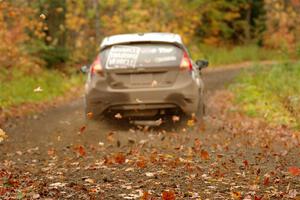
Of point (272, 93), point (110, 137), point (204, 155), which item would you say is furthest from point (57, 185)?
point (272, 93)

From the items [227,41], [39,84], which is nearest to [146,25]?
[227,41]

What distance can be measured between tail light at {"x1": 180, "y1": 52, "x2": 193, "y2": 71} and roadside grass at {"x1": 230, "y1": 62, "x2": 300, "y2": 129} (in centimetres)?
179

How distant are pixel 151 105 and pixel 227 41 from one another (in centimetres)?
3014

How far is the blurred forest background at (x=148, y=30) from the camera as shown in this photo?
16.6 metres

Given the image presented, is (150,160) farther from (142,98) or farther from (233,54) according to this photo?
(233,54)

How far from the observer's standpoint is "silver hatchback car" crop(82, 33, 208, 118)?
11117 mm

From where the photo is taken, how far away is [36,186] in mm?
7043

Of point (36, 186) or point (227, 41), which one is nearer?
point (36, 186)

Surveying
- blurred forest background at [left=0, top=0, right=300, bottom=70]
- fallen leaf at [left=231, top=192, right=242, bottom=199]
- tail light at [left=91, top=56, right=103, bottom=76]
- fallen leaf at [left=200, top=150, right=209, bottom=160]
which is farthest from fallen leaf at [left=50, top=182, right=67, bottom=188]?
blurred forest background at [left=0, top=0, right=300, bottom=70]

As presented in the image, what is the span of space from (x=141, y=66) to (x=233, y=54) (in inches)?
1026

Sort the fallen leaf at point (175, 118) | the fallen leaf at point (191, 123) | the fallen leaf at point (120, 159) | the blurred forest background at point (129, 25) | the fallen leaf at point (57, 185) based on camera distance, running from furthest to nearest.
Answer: the blurred forest background at point (129, 25), the fallen leaf at point (175, 118), the fallen leaf at point (191, 123), the fallen leaf at point (120, 159), the fallen leaf at point (57, 185)

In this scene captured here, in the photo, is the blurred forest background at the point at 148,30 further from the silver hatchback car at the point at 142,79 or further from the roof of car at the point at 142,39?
the roof of car at the point at 142,39

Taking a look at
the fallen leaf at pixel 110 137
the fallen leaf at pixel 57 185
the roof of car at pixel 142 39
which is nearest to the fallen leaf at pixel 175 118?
the fallen leaf at pixel 110 137

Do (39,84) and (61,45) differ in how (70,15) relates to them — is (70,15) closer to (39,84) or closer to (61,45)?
(61,45)
